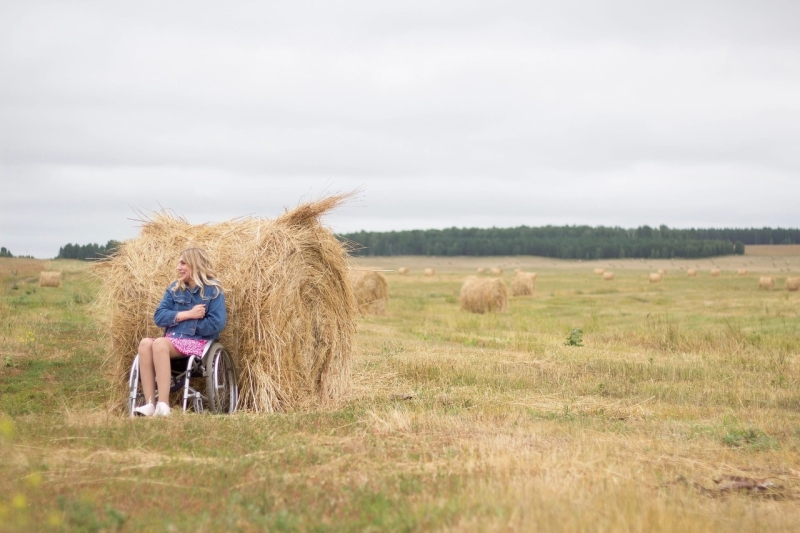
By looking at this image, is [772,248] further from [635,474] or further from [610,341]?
[635,474]

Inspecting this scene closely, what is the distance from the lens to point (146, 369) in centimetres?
817

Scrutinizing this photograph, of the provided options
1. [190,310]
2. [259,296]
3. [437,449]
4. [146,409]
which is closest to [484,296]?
[259,296]

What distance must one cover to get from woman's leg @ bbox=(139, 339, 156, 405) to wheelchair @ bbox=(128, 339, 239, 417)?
15 centimetres

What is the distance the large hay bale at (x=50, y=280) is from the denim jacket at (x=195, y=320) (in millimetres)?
20656

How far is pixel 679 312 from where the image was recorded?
27.5 m

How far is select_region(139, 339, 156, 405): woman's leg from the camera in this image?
8.14 m

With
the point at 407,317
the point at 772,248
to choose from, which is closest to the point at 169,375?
the point at 407,317

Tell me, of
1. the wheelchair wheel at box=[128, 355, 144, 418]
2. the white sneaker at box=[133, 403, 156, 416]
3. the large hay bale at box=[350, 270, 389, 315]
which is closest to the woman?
the wheelchair wheel at box=[128, 355, 144, 418]

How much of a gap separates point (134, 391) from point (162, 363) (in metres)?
0.41

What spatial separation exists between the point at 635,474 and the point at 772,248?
10286 cm

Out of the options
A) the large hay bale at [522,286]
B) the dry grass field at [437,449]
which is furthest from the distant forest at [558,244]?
the dry grass field at [437,449]

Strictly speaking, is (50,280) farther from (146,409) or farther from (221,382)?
(146,409)

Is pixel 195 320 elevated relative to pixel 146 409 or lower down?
elevated

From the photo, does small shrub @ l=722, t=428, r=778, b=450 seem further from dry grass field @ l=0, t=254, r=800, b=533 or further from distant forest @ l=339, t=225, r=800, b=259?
distant forest @ l=339, t=225, r=800, b=259
